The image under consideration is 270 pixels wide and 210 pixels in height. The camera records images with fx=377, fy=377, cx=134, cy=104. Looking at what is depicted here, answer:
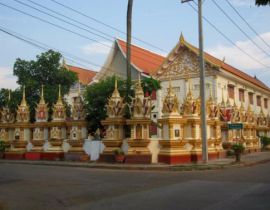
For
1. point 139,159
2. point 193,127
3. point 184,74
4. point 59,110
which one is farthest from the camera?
point 184,74

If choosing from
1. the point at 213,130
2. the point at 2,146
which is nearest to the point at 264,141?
the point at 213,130

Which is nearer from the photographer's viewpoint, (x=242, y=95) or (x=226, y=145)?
(x=226, y=145)

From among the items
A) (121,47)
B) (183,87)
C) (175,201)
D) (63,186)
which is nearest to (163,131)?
(63,186)

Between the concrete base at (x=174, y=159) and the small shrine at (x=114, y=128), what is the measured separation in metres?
2.89

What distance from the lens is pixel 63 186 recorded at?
40.4 ft

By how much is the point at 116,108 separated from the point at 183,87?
46.2ft

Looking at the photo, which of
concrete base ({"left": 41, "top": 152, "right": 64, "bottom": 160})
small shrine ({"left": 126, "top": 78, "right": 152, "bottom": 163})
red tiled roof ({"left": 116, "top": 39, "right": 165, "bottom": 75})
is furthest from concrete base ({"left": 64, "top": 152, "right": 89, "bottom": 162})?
red tiled roof ({"left": 116, "top": 39, "right": 165, "bottom": 75})

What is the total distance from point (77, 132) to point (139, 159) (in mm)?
5705

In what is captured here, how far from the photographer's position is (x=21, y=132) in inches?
1111

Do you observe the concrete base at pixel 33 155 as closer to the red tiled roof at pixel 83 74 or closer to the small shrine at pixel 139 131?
the small shrine at pixel 139 131

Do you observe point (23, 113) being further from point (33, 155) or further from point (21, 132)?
point (33, 155)

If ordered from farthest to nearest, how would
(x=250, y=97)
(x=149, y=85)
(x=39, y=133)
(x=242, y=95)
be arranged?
(x=250, y=97) < (x=242, y=95) < (x=149, y=85) < (x=39, y=133)

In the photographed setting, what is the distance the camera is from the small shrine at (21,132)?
91.8 ft

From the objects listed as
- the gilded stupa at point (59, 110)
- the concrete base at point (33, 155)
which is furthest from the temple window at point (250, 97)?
the concrete base at point (33, 155)
